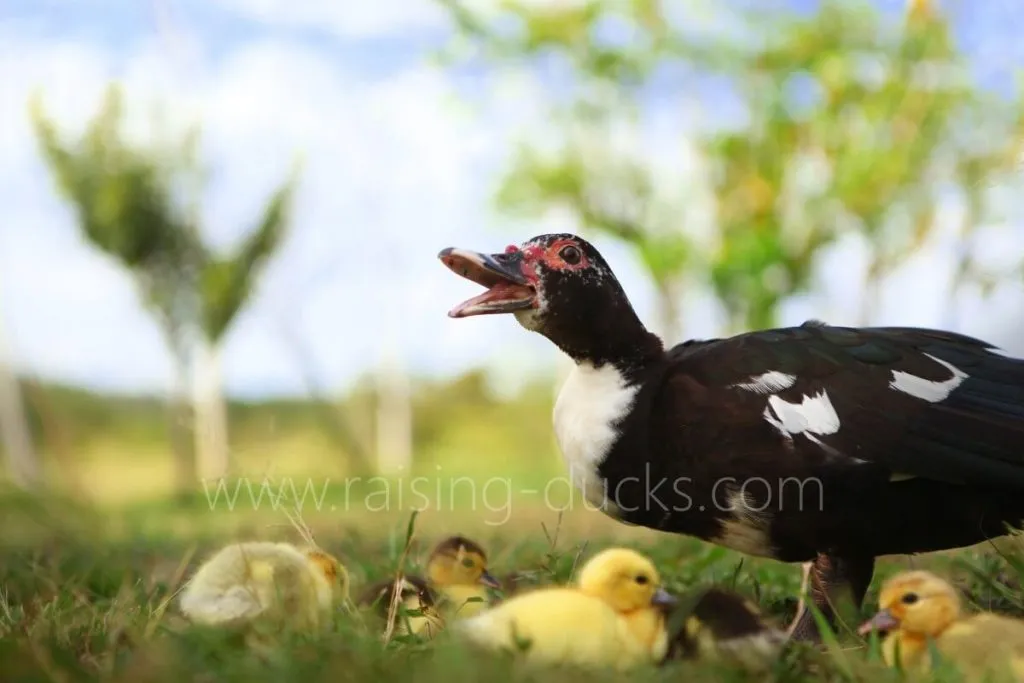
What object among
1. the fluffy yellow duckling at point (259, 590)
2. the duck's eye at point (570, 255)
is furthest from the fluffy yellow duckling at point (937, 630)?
the fluffy yellow duckling at point (259, 590)

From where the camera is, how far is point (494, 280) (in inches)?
97.8

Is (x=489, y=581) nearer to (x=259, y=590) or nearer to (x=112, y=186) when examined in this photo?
(x=259, y=590)

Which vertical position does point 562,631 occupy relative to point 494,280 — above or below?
below

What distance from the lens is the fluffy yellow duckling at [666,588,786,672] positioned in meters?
1.88

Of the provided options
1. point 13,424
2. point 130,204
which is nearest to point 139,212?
point 130,204

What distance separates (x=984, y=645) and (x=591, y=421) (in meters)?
0.93

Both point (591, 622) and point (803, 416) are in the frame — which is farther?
point (803, 416)

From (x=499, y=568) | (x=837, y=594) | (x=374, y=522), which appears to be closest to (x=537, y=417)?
(x=374, y=522)

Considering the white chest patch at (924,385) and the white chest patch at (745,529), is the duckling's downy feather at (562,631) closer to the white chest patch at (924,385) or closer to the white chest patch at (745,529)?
the white chest patch at (745,529)

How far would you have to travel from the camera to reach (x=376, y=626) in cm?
212

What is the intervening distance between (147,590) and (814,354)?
1.86 metres

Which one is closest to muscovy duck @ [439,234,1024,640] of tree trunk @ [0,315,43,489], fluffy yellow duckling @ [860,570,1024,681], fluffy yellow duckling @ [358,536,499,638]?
fluffy yellow duckling @ [860,570,1024,681]

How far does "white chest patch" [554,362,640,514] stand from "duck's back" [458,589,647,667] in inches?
20.3

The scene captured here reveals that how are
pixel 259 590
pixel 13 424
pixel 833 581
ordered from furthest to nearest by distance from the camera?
pixel 13 424 → pixel 833 581 → pixel 259 590
